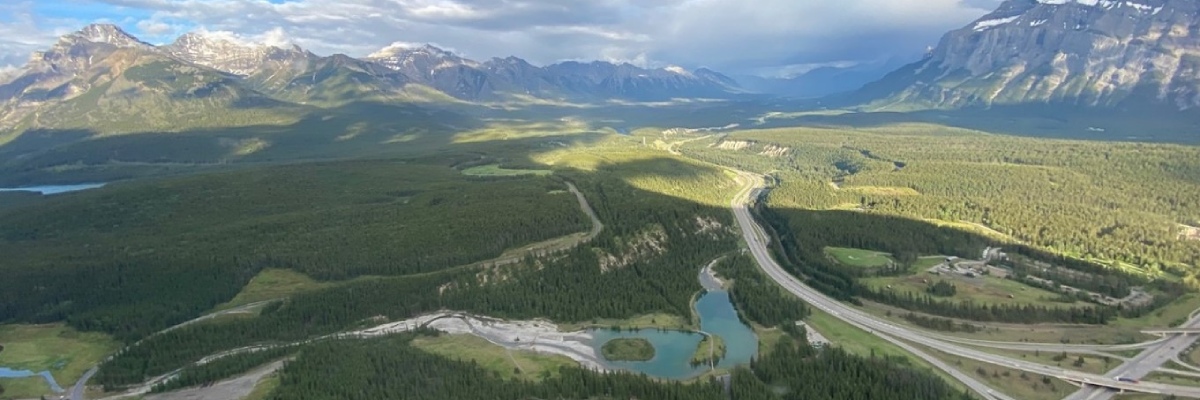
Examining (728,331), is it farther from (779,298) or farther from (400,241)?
(400,241)

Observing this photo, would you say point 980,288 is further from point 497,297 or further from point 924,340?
point 497,297

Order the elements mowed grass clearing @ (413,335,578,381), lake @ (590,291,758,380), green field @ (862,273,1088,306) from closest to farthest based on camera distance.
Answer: mowed grass clearing @ (413,335,578,381), lake @ (590,291,758,380), green field @ (862,273,1088,306)

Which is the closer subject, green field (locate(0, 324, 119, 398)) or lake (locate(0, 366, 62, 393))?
green field (locate(0, 324, 119, 398))

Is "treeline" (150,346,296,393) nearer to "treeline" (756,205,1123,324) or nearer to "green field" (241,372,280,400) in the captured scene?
"green field" (241,372,280,400)

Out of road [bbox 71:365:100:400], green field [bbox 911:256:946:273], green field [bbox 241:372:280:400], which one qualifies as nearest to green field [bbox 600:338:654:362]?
green field [bbox 241:372:280:400]

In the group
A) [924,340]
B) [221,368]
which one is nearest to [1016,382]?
[924,340]
